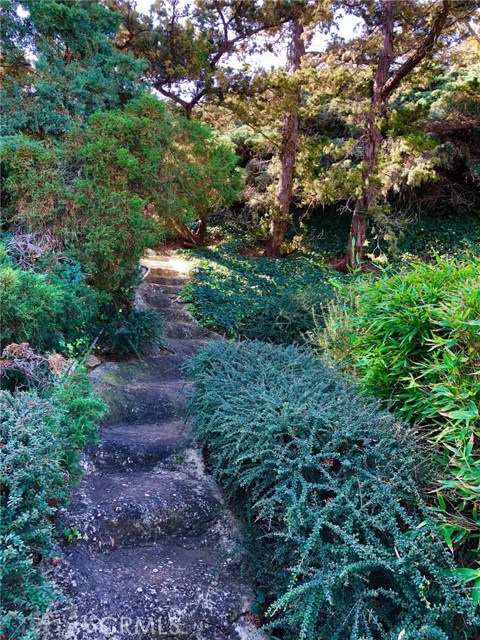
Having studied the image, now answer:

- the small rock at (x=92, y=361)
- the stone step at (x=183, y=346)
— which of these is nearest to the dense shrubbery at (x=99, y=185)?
the small rock at (x=92, y=361)

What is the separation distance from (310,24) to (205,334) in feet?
18.8

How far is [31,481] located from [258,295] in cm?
555

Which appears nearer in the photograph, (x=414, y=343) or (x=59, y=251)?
(x=414, y=343)

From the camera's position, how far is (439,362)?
222cm

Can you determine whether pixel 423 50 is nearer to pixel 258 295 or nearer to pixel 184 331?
pixel 258 295

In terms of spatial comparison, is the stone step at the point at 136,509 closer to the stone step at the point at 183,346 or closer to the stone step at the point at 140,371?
the stone step at the point at 140,371

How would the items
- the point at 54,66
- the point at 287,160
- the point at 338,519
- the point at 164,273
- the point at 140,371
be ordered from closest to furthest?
the point at 338,519 < the point at 54,66 < the point at 140,371 < the point at 164,273 < the point at 287,160

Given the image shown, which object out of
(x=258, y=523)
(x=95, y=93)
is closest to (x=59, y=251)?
(x=95, y=93)

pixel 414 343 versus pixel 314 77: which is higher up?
pixel 314 77

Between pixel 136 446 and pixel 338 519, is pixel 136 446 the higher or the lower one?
the lower one

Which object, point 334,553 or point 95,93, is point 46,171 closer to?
point 95,93

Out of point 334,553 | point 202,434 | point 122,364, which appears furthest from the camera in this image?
point 122,364

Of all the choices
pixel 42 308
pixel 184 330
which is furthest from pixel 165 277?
pixel 42 308

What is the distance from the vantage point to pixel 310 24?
747cm
